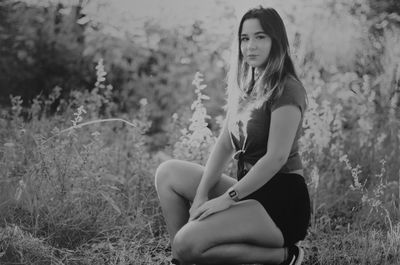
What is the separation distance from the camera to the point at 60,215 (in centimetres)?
341

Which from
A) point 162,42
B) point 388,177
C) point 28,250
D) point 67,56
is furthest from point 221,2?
point 28,250

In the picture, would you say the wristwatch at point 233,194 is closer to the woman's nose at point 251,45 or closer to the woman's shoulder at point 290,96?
the woman's shoulder at point 290,96

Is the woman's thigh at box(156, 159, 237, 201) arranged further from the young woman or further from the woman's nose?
the woman's nose

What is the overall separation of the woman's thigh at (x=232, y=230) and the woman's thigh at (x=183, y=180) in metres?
0.27

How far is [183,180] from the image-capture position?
10.1ft

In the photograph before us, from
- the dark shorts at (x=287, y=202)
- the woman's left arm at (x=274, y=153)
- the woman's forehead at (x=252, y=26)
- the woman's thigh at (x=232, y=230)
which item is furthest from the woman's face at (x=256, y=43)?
the woman's thigh at (x=232, y=230)

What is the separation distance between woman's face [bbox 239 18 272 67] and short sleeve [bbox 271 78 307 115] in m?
0.16

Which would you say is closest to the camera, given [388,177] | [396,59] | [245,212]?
[245,212]

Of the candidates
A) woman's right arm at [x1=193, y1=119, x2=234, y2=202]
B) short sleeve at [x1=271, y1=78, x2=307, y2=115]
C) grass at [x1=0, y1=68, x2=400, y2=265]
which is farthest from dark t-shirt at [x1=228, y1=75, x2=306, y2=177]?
grass at [x1=0, y1=68, x2=400, y2=265]

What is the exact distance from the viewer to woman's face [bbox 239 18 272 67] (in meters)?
2.92

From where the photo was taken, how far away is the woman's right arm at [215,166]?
3.01m

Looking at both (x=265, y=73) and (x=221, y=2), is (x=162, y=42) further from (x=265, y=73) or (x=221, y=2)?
(x=265, y=73)

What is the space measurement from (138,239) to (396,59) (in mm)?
2470

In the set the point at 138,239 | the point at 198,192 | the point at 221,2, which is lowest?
the point at 138,239
